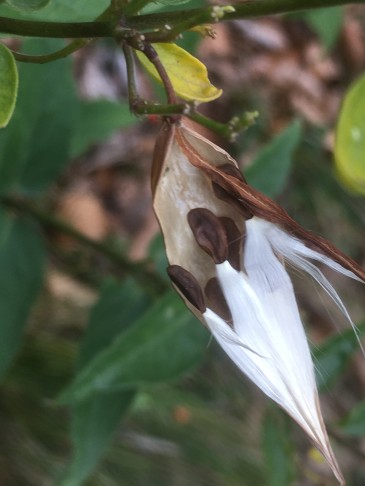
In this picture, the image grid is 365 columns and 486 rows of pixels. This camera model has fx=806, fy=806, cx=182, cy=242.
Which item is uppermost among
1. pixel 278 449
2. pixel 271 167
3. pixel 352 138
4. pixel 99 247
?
pixel 352 138

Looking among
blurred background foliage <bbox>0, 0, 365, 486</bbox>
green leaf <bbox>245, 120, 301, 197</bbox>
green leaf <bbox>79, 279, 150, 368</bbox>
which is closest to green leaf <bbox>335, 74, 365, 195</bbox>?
blurred background foliage <bbox>0, 0, 365, 486</bbox>

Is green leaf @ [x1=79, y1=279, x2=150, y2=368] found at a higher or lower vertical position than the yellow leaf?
lower

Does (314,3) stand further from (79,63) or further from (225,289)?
(79,63)

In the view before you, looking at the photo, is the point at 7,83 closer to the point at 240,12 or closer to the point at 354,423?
the point at 240,12

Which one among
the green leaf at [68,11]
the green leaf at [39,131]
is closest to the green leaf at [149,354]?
the green leaf at [39,131]

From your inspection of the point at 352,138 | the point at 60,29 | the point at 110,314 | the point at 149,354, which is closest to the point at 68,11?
the point at 60,29

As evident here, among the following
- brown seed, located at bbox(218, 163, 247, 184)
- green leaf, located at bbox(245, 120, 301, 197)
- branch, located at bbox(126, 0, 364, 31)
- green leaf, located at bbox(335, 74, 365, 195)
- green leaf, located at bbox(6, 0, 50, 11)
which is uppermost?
branch, located at bbox(126, 0, 364, 31)

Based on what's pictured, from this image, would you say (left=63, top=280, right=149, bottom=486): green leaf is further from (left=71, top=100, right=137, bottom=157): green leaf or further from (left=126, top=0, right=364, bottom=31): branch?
(left=126, top=0, right=364, bottom=31): branch
